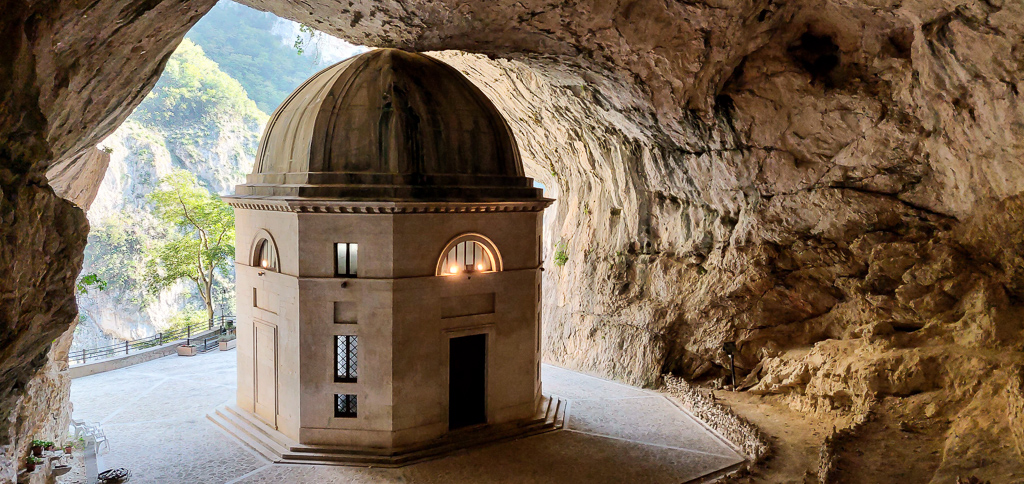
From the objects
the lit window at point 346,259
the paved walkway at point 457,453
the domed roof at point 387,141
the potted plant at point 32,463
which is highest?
the domed roof at point 387,141

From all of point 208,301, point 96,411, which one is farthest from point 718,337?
point 208,301

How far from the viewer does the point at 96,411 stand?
63.1 feet

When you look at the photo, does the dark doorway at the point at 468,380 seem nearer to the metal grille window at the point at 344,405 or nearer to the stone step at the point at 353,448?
the stone step at the point at 353,448

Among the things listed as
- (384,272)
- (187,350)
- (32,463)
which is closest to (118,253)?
(187,350)

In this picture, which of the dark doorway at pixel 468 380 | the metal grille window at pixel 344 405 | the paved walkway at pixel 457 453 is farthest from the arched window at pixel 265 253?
the dark doorway at pixel 468 380

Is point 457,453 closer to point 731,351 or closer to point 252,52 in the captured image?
point 731,351

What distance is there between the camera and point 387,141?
16.3m

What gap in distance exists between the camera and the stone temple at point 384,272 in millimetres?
15820

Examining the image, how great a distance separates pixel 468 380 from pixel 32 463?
1010 centimetres

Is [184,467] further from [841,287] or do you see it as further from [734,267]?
[841,287]

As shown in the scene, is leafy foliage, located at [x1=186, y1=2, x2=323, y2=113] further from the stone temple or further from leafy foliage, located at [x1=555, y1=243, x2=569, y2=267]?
the stone temple

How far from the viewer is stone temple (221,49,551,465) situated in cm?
1582

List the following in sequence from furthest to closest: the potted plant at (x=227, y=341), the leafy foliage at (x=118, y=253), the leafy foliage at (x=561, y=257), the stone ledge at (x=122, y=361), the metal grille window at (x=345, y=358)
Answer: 1. the leafy foliage at (x=118, y=253)
2. the leafy foliage at (x=561, y=257)
3. the potted plant at (x=227, y=341)
4. the stone ledge at (x=122, y=361)
5. the metal grille window at (x=345, y=358)

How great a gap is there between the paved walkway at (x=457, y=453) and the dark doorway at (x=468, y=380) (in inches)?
49.5
